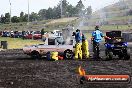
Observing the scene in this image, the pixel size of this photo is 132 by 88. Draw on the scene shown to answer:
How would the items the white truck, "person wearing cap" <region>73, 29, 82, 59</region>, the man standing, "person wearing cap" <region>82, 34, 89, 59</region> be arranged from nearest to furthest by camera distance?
the man standing, "person wearing cap" <region>73, 29, 82, 59</region>, "person wearing cap" <region>82, 34, 89, 59</region>, the white truck

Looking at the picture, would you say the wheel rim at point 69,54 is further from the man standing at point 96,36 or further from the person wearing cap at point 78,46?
the man standing at point 96,36

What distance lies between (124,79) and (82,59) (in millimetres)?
15817

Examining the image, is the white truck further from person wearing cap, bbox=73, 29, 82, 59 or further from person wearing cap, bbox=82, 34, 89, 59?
person wearing cap, bbox=82, 34, 89, 59

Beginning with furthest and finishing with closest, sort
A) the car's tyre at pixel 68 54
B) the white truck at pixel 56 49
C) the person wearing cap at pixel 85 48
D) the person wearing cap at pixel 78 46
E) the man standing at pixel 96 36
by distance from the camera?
the white truck at pixel 56 49 → the car's tyre at pixel 68 54 → the person wearing cap at pixel 85 48 → the person wearing cap at pixel 78 46 → the man standing at pixel 96 36

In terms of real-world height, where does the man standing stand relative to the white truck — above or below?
above

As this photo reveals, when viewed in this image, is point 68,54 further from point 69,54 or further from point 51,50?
point 51,50

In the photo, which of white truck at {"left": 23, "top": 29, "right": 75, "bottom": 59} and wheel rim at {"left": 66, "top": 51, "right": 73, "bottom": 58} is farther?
white truck at {"left": 23, "top": 29, "right": 75, "bottom": 59}

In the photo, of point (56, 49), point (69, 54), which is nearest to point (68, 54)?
point (69, 54)

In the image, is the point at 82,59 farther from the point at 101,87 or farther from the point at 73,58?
the point at 101,87

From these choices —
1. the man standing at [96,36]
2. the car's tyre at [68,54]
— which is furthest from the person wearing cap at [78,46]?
the man standing at [96,36]

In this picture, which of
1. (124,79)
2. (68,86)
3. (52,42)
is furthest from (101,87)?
(52,42)

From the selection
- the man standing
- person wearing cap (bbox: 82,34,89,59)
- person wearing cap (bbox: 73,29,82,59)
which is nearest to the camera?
the man standing

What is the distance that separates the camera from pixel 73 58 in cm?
2652

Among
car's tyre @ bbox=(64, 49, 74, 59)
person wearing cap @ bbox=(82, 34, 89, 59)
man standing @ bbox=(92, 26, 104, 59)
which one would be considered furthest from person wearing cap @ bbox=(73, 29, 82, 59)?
man standing @ bbox=(92, 26, 104, 59)
